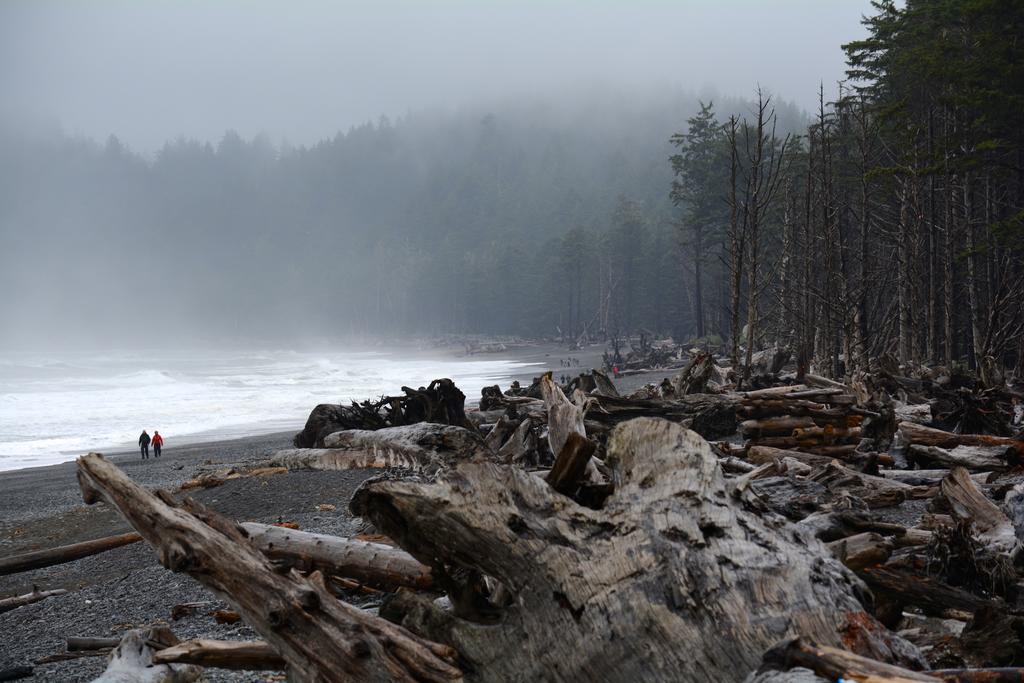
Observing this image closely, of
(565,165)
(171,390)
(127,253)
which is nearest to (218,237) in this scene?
(127,253)

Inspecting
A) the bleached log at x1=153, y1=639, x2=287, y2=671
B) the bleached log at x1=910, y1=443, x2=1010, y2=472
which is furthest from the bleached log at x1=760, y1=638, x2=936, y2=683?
the bleached log at x1=910, y1=443, x2=1010, y2=472

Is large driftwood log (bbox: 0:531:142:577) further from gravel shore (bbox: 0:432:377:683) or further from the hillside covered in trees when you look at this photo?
the hillside covered in trees

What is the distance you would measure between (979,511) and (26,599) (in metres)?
7.41

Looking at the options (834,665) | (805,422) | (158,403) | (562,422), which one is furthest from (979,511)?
(158,403)

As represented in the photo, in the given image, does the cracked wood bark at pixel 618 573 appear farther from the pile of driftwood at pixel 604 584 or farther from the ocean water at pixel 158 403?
the ocean water at pixel 158 403

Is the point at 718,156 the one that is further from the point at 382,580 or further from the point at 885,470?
the point at 382,580

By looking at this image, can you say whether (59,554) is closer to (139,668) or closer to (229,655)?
(139,668)

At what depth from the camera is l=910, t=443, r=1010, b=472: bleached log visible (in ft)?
23.0

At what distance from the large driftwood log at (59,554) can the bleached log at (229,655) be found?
18.5 ft

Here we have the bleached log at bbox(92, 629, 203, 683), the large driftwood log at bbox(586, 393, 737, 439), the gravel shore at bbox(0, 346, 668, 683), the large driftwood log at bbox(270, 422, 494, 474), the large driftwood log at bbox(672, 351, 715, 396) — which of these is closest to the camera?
the bleached log at bbox(92, 629, 203, 683)

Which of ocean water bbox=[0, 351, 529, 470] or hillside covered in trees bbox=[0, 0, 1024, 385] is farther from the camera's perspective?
ocean water bbox=[0, 351, 529, 470]

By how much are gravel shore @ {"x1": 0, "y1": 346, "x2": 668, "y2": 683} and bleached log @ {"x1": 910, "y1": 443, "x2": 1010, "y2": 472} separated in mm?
5724

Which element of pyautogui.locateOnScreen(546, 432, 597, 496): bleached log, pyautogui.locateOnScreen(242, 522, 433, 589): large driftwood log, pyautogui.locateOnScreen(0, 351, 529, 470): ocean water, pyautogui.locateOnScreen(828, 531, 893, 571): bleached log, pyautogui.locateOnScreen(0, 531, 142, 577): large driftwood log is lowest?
pyautogui.locateOnScreen(0, 351, 529, 470): ocean water

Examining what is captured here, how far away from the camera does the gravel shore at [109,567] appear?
4672 millimetres
